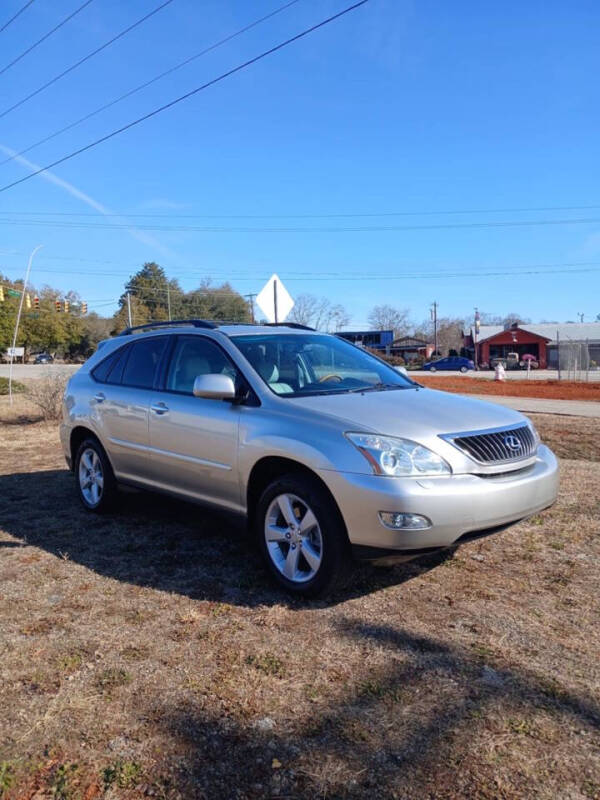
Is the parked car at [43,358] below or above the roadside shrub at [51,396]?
above

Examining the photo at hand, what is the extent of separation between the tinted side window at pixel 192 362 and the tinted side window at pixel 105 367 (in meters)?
0.99

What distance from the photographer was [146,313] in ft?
292

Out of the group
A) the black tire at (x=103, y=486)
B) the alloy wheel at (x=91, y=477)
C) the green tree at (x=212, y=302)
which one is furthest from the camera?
the green tree at (x=212, y=302)

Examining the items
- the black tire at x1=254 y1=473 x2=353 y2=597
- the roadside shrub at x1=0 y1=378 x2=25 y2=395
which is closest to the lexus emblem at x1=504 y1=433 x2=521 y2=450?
the black tire at x1=254 y1=473 x2=353 y2=597

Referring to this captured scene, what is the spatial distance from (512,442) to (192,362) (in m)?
2.48

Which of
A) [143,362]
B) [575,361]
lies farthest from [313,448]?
[575,361]

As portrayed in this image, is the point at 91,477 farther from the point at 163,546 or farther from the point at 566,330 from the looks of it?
the point at 566,330

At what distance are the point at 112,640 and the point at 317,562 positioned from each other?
118 cm

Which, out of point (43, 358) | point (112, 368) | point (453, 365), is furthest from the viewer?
point (43, 358)

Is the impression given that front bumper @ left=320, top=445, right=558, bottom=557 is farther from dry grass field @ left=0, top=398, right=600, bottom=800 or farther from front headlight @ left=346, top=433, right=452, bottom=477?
dry grass field @ left=0, top=398, right=600, bottom=800

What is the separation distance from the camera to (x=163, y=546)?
4887mm

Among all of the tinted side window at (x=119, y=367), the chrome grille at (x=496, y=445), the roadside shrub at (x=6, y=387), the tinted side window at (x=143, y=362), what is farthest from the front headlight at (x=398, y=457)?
the roadside shrub at (x=6, y=387)

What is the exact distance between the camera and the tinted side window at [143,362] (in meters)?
5.28

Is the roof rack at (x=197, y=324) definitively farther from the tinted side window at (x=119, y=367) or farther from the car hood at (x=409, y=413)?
the car hood at (x=409, y=413)
